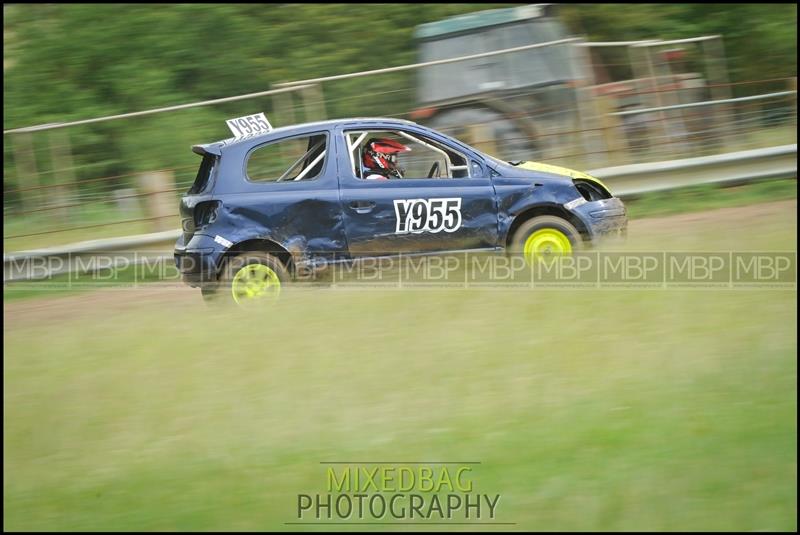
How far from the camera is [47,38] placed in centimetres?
1561

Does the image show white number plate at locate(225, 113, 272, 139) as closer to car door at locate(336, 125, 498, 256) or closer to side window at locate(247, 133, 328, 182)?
side window at locate(247, 133, 328, 182)

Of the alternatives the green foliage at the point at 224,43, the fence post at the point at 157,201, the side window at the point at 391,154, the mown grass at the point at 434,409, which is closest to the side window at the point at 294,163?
the side window at the point at 391,154

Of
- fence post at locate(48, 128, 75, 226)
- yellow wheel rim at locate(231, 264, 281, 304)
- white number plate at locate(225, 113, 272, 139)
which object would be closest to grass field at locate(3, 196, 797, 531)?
yellow wheel rim at locate(231, 264, 281, 304)

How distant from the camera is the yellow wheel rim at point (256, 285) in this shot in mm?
8047

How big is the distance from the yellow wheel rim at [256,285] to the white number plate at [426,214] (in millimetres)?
1167

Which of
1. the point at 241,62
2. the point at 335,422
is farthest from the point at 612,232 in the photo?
the point at 241,62

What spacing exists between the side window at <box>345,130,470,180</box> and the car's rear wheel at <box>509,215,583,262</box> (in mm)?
728

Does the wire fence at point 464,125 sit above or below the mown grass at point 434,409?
above

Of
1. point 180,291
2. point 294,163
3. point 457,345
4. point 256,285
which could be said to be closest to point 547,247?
point 457,345

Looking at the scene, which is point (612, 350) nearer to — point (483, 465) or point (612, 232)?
point (483, 465)

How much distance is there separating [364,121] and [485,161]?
1.14m

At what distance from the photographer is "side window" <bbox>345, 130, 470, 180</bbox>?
8219mm

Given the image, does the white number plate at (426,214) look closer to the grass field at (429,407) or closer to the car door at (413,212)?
the car door at (413,212)

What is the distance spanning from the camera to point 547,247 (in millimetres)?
8242
